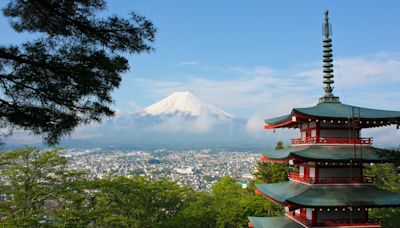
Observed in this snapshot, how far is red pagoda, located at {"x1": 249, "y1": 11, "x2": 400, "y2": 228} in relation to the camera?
12320 millimetres

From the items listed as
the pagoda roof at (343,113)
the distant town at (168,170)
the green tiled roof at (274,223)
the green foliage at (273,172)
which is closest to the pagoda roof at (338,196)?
the green tiled roof at (274,223)

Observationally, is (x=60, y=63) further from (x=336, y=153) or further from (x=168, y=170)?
(x=168, y=170)

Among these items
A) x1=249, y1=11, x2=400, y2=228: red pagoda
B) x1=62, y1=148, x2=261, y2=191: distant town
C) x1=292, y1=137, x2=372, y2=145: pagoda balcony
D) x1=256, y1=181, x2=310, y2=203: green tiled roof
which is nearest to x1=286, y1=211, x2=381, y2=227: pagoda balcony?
x1=249, y1=11, x2=400, y2=228: red pagoda

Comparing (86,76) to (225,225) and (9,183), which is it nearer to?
(9,183)

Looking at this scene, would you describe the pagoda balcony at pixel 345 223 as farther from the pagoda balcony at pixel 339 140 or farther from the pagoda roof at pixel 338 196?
the pagoda balcony at pixel 339 140

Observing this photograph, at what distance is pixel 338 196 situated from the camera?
12.4m

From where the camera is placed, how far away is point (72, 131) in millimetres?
6832

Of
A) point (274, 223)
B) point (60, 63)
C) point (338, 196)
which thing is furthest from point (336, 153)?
point (60, 63)

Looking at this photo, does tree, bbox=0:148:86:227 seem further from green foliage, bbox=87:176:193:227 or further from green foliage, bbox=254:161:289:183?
green foliage, bbox=254:161:289:183

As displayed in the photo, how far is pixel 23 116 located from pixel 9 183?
14687 mm

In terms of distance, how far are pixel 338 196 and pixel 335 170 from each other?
1258mm

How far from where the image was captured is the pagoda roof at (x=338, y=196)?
12.1 meters

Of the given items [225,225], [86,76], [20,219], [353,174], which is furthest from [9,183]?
[353,174]

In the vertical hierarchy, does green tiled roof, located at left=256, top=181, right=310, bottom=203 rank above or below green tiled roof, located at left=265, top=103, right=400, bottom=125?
below
